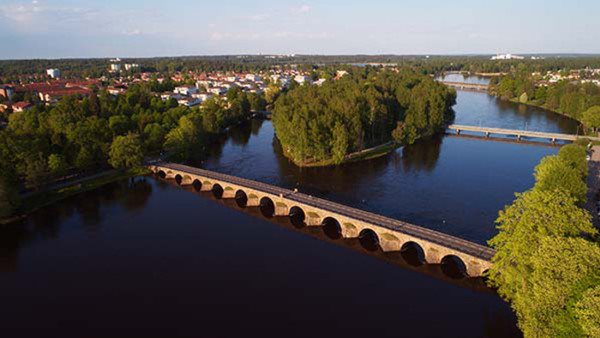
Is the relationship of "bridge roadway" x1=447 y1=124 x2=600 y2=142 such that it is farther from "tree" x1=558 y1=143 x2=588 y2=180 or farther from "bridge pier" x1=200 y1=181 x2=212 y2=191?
"bridge pier" x1=200 y1=181 x2=212 y2=191

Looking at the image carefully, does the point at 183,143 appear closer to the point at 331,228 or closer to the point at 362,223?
the point at 331,228

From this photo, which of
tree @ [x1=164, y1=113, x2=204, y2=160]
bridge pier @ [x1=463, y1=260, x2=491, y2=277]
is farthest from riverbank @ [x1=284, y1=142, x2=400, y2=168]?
bridge pier @ [x1=463, y1=260, x2=491, y2=277]

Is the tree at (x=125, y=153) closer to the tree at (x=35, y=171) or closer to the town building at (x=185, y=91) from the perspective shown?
the tree at (x=35, y=171)

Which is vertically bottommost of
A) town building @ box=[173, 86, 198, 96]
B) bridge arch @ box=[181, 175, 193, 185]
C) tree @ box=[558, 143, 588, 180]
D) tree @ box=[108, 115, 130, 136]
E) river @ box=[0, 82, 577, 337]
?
river @ box=[0, 82, 577, 337]

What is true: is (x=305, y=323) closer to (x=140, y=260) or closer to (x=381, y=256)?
(x=381, y=256)

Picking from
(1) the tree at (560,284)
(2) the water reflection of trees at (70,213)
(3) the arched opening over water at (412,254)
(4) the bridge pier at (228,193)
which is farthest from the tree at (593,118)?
(2) the water reflection of trees at (70,213)

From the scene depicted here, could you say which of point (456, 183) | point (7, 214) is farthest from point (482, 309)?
point (7, 214)
